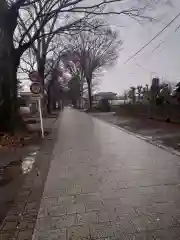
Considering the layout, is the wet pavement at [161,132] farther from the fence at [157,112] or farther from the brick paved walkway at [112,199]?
the brick paved walkway at [112,199]

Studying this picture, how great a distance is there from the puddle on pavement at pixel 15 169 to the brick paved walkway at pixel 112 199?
71cm

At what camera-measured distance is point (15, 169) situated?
26.3ft

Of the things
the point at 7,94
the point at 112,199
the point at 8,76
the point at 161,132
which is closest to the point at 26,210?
the point at 112,199

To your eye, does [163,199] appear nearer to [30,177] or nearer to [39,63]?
[30,177]

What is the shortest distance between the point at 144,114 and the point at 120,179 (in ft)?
72.0

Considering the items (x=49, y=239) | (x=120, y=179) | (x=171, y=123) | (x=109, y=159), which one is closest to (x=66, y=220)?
(x=49, y=239)

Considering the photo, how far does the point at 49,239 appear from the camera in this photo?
3.84 metres

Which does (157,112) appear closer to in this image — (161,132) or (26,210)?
(161,132)

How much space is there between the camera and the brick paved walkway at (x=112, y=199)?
3998 millimetres

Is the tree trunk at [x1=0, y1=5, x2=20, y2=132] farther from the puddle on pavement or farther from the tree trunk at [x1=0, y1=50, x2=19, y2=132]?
the puddle on pavement

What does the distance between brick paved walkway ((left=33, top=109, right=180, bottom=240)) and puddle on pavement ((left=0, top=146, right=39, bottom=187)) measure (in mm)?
713

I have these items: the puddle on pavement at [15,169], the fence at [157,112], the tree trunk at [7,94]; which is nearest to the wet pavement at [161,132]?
the fence at [157,112]

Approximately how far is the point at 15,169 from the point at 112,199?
3.62 m

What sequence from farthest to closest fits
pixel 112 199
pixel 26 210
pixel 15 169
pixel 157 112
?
pixel 157 112 < pixel 15 169 < pixel 112 199 < pixel 26 210
